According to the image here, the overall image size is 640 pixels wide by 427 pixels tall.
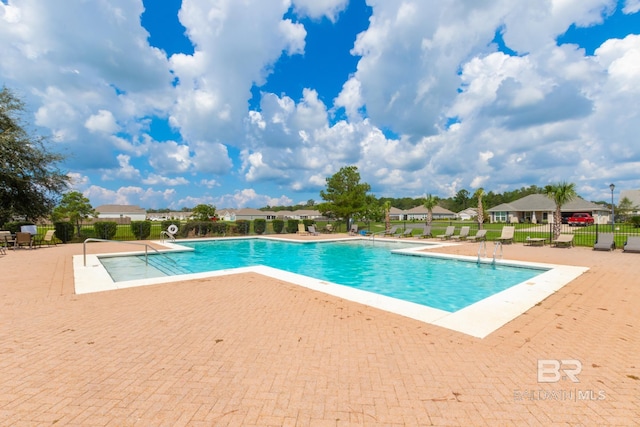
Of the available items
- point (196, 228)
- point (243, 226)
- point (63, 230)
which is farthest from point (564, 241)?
point (63, 230)

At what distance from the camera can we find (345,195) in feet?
104

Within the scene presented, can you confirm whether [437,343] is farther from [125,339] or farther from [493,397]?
[125,339]

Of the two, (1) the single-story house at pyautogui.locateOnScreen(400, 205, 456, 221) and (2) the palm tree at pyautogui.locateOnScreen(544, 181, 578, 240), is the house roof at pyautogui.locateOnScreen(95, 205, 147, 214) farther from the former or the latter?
(2) the palm tree at pyautogui.locateOnScreen(544, 181, 578, 240)

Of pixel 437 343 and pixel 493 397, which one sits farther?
pixel 437 343

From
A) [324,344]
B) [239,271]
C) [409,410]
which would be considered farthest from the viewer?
[239,271]

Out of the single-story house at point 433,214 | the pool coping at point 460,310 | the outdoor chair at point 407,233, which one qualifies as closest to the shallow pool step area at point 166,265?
the pool coping at point 460,310

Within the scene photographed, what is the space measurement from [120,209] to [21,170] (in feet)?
240

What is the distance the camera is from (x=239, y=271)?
9.15 meters

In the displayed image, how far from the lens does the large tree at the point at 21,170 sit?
19828mm

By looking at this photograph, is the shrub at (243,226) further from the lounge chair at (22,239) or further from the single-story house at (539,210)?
the single-story house at (539,210)

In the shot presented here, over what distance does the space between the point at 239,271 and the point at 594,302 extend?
337 inches

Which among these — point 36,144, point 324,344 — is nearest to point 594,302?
point 324,344

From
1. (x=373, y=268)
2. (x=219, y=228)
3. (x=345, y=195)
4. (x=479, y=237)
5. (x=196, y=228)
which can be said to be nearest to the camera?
(x=373, y=268)

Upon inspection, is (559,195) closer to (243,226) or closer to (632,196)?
(243,226)
